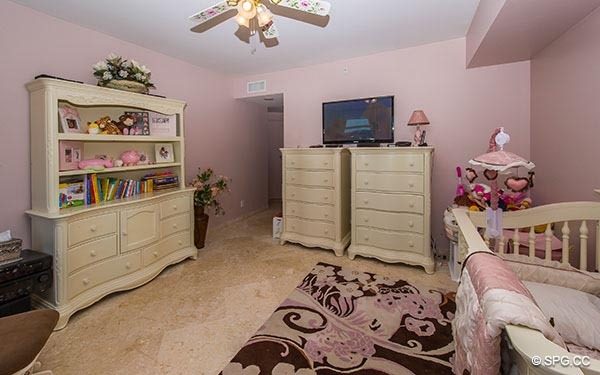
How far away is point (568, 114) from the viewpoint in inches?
83.5

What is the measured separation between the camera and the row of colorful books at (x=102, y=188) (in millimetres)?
2225

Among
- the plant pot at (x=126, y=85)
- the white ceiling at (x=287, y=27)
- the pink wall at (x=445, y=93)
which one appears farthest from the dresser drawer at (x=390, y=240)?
the plant pot at (x=126, y=85)

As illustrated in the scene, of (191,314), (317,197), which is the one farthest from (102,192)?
(317,197)

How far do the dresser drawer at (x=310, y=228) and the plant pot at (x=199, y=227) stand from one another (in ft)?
3.47

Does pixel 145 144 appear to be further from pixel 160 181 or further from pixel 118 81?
pixel 118 81

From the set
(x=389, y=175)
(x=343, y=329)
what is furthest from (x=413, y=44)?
(x=343, y=329)

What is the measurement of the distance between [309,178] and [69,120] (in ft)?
7.71

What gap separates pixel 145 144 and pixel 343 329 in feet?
9.10

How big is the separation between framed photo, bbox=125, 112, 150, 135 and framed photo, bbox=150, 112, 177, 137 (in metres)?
0.06

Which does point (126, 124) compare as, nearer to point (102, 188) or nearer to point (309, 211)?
point (102, 188)

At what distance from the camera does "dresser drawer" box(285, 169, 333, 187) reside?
321 cm

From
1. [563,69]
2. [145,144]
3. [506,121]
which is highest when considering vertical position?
[563,69]

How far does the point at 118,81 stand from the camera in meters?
2.41

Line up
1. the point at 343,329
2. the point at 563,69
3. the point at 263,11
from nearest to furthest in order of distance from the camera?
1. the point at 263,11
2. the point at 343,329
3. the point at 563,69
